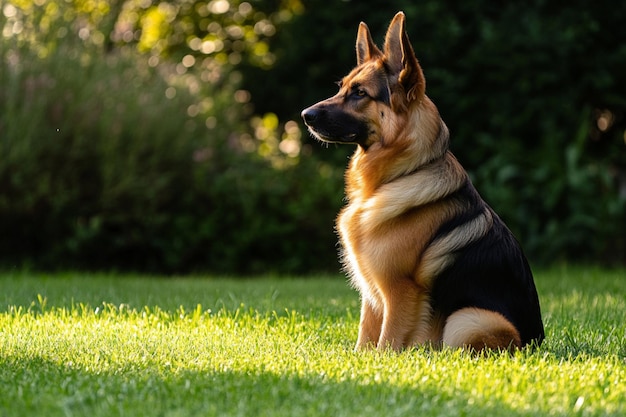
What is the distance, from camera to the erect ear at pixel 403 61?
5.10 m

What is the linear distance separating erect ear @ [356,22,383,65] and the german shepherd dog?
199 mm

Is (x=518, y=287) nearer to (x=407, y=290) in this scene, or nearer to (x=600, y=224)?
(x=407, y=290)

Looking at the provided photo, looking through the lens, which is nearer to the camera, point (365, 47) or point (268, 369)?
point (268, 369)

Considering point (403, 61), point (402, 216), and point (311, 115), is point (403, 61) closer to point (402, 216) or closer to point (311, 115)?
point (311, 115)

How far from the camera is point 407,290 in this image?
4.99 metres

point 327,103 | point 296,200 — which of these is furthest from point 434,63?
point 327,103

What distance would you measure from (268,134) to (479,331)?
10.9 m

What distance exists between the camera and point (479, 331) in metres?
4.91

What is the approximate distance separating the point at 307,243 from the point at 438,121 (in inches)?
302

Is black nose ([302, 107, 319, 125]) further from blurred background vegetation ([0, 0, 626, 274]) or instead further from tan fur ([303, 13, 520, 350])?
blurred background vegetation ([0, 0, 626, 274])

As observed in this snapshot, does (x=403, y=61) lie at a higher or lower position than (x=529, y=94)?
lower

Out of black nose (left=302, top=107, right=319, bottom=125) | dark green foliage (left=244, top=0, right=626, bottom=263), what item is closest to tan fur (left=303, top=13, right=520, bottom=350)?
black nose (left=302, top=107, right=319, bottom=125)

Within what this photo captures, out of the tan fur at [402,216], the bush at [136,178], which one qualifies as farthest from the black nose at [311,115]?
the bush at [136,178]

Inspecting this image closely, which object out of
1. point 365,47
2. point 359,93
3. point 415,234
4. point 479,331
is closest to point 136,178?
point 365,47
